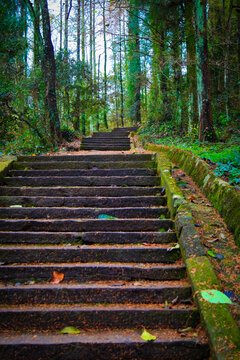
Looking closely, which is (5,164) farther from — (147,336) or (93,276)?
(147,336)

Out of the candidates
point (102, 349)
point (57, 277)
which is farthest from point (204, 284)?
point (57, 277)

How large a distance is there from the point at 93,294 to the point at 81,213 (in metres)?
1.44

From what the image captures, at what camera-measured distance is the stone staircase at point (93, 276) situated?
6.47 ft

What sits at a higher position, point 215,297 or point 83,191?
point 83,191

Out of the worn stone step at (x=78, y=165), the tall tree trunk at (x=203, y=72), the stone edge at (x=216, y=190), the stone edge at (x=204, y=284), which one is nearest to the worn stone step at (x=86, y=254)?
the stone edge at (x=204, y=284)

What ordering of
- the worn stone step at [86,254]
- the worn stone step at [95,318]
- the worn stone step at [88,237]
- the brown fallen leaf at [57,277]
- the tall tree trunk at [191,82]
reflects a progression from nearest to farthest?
the worn stone step at [95,318] → the brown fallen leaf at [57,277] → the worn stone step at [86,254] → the worn stone step at [88,237] → the tall tree trunk at [191,82]

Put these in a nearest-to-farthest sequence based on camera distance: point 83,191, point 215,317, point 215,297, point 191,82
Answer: point 215,317
point 215,297
point 83,191
point 191,82

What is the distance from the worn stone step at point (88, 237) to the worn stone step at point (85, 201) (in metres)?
0.82

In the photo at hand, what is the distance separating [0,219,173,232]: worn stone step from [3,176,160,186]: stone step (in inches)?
51.2

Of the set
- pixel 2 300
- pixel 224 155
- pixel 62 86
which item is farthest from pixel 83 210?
pixel 62 86

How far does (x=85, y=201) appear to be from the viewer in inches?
158

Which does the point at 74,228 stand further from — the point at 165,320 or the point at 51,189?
the point at 165,320

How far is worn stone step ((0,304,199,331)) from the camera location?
7.18 ft

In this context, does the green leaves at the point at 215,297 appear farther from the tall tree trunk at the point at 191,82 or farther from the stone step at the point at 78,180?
the tall tree trunk at the point at 191,82
